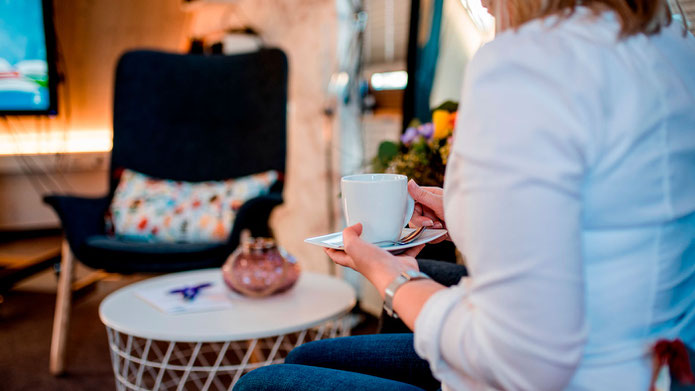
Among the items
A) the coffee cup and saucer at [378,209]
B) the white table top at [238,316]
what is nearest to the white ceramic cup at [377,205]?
the coffee cup and saucer at [378,209]

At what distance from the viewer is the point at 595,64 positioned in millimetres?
435

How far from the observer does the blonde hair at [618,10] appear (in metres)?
0.47

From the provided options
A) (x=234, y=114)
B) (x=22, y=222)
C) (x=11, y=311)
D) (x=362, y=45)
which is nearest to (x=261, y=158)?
(x=234, y=114)

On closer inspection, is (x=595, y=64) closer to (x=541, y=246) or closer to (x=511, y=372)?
(x=541, y=246)

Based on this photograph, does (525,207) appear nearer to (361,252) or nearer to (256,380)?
(361,252)

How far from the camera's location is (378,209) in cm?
66

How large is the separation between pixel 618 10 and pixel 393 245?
0.35 m

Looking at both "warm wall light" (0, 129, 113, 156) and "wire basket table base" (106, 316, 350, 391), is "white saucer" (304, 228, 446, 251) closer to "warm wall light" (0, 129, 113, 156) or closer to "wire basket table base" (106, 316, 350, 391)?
"wire basket table base" (106, 316, 350, 391)

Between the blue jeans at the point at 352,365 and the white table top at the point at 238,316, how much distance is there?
1.04ft

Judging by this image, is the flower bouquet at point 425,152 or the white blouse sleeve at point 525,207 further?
the flower bouquet at point 425,152

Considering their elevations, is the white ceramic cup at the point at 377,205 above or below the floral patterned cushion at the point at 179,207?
above

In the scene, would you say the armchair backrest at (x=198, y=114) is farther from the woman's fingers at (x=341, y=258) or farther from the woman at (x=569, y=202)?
the woman at (x=569, y=202)

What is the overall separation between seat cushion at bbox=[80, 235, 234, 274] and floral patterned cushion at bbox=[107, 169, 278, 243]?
151 millimetres

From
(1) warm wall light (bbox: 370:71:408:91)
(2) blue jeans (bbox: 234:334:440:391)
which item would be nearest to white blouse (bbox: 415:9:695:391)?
(2) blue jeans (bbox: 234:334:440:391)
